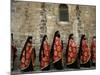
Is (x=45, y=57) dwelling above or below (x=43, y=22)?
below

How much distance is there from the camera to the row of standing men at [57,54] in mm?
1691

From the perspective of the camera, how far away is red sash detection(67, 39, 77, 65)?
1.81 m

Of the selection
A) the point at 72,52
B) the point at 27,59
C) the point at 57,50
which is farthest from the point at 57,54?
the point at 27,59

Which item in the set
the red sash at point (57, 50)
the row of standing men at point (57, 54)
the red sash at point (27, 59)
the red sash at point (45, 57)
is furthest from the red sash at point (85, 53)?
the red sash at point (27, 59)

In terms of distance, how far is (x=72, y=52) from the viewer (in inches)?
72.1

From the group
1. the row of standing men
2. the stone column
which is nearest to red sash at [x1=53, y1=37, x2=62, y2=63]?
the row of standing men

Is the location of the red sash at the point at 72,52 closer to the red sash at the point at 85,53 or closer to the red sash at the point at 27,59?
the red sash at the point at 85,53

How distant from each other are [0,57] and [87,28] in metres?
0.81

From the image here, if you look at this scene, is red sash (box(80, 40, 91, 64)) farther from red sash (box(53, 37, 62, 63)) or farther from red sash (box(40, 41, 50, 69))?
red sash (box(40, 41, 50, 69))

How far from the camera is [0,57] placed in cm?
164

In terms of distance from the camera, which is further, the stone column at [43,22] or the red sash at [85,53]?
the red sash at [85,53]

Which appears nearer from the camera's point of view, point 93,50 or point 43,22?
point 43,22

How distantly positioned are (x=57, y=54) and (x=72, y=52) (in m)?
0.15

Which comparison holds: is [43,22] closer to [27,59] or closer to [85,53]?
[27,59]
